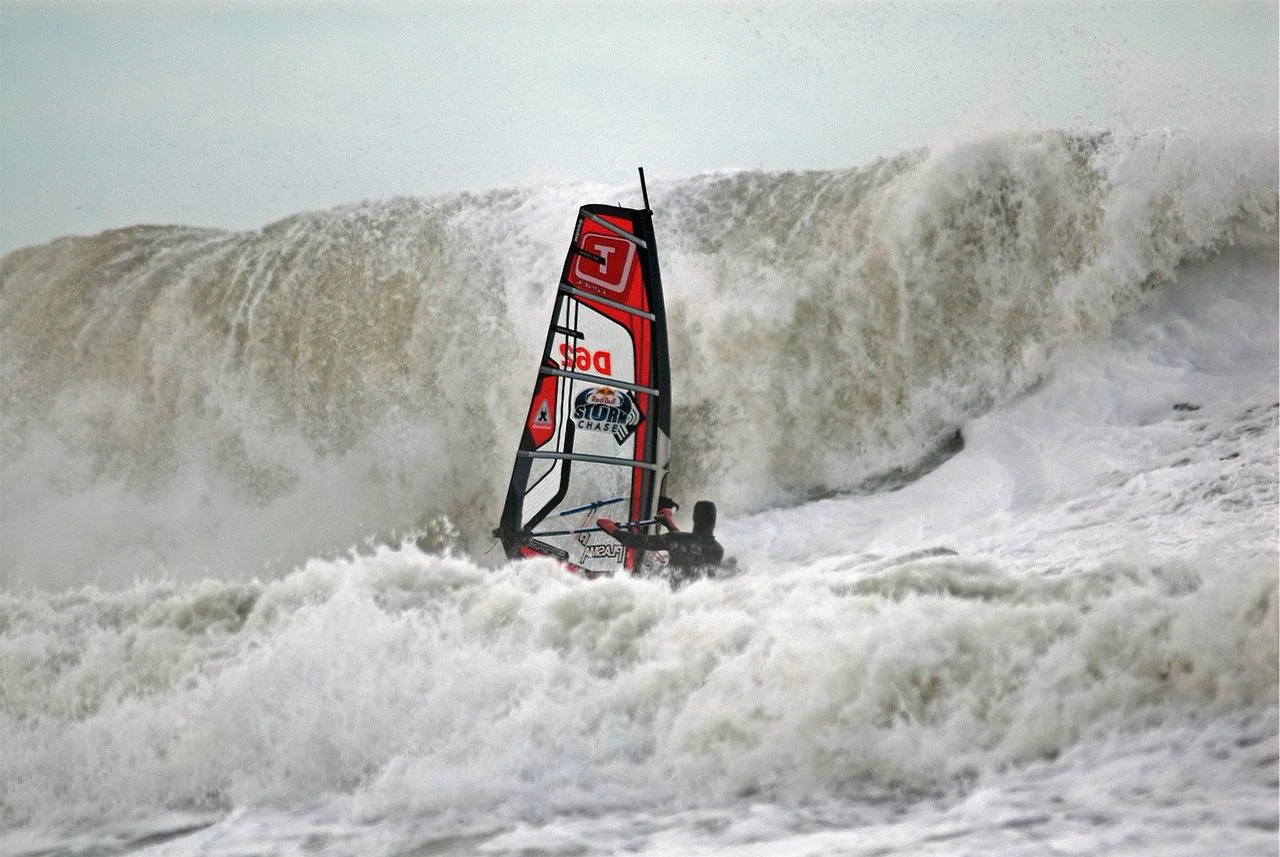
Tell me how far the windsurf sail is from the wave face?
254cm

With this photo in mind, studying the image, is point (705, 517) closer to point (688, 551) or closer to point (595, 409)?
point (688, 551)

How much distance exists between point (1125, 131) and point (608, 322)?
5149 mm

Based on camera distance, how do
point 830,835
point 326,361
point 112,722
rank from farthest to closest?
point 326,361, point 112,722, point 830,835

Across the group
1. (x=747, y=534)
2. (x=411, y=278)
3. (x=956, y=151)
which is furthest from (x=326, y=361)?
(x=956, y=151)

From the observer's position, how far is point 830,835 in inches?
139

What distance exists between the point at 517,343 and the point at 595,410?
402cm

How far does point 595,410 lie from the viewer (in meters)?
7.06

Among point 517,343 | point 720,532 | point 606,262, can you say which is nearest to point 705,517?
point 606,262

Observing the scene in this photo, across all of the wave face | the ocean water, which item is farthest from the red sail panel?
the wave face

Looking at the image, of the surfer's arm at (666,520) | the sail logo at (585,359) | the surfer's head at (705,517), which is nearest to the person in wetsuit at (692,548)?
the surfer's head at (705,517)

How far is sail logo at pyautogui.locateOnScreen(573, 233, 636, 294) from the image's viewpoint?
7.05 m

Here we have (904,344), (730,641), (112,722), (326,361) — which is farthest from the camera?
(326,361)

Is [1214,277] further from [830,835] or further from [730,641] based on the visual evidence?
[830,835]

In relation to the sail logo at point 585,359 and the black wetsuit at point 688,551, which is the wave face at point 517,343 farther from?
the black wetsuit at point 688,551
